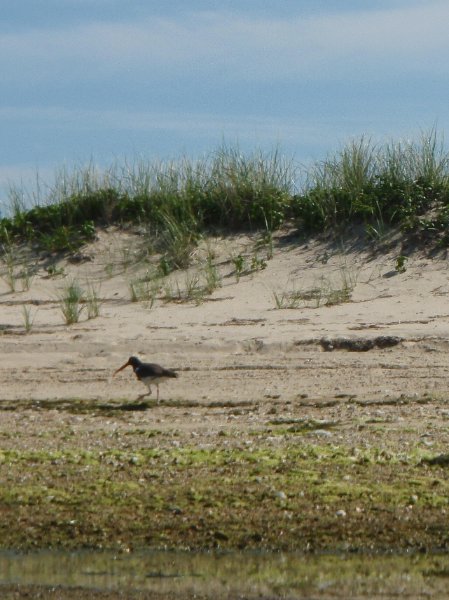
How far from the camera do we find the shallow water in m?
6.80

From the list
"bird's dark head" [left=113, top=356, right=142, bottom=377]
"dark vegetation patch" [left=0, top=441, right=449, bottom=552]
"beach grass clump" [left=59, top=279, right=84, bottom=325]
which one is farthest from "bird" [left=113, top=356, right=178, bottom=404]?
"beach grass clump" [left=59, top=279, right=84, bottom=325]

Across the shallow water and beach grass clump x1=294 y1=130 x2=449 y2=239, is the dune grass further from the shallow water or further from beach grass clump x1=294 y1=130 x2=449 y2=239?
the shallow water

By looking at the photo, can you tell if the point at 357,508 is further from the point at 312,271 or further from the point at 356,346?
the point at 312,271

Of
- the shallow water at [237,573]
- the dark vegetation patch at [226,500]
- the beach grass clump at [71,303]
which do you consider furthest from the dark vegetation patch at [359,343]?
the shallow water at [237,573]

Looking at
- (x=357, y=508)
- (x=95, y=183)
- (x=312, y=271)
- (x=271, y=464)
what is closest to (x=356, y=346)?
(x=312, y=271)

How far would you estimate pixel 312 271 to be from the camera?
15984 millimetres

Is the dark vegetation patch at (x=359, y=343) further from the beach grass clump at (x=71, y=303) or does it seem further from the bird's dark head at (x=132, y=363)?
the beach grass clump at (x=71, y=303)

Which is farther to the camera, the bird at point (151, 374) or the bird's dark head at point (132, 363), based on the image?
the bird's dark head at point (132, 363)

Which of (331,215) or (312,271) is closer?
(312,271)

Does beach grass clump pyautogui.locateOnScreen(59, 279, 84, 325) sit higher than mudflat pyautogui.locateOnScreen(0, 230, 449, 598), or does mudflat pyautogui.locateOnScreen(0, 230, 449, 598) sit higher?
beach grass clump pyautogui.locateOnScreen(59, 279, 84, 325)

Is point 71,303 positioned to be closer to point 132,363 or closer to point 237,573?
point 132,363

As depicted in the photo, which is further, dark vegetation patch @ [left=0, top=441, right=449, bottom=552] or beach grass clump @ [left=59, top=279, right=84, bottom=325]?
beach grass clump @ [left=59, top=279, right=84, bottom=325]

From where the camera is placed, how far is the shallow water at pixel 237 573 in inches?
268

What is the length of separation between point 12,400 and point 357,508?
4715 mm
